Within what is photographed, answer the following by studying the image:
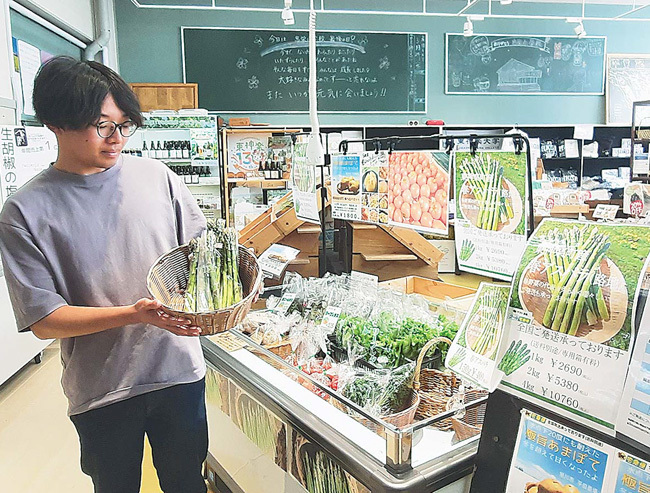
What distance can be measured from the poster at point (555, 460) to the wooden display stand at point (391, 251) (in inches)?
86.1

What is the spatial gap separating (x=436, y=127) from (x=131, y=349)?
241 inches

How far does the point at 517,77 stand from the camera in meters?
7.66

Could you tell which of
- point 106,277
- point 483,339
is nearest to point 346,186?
point 106,277

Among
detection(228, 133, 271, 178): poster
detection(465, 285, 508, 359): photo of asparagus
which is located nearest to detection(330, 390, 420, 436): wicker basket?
detection(465, 285, 508, 359): photo of asparagus

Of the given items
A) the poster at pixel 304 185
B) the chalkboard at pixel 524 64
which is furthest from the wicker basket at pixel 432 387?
the chalkboard at pixel 524 64

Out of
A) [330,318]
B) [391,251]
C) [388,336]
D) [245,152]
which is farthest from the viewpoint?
[245,152]

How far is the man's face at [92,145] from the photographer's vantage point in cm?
138

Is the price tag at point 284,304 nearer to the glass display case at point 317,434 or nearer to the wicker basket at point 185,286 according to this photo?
the glass display case at point 317,434

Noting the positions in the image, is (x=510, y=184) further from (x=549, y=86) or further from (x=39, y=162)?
(x=549, y=86)

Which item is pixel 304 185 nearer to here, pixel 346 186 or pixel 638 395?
pixel 346 186

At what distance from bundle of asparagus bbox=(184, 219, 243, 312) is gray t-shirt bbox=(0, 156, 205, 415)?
13 cm

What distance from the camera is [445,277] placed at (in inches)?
255

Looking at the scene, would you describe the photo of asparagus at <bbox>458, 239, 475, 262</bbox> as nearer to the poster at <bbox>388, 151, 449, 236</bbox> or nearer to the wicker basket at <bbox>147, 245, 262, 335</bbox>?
the poster at <bbox>388, 151, 449, 236</bbox>

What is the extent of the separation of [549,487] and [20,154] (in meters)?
4.18
